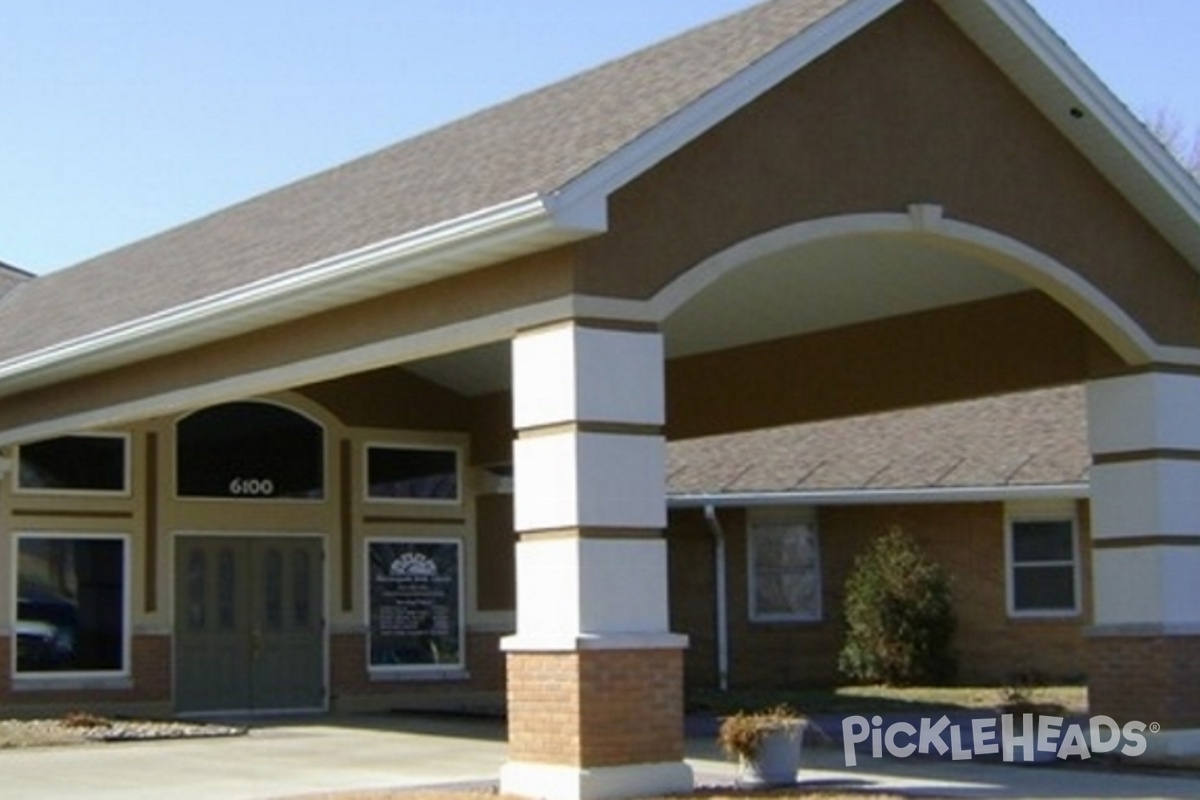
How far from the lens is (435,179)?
19.9 m

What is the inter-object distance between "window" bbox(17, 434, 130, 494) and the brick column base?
11.9 m

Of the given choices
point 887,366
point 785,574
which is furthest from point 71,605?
point 785,574

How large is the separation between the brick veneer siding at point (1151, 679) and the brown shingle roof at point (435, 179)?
6.65 metres

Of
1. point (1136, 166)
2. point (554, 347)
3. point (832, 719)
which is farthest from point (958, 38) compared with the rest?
point (832, 719)

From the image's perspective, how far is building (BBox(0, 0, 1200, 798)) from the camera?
1611cm

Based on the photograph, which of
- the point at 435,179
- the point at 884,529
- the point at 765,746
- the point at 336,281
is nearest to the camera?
the point at 765,746

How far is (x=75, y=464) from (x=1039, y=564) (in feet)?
46.7

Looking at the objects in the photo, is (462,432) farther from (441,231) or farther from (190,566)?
(441,231)

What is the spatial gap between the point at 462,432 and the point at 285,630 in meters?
3.70

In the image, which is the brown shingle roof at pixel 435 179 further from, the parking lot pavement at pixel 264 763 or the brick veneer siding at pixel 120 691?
the parking lot pavement at pixel 264 763

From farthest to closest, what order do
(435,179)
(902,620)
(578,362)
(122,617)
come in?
(902,620) < (122,617) < (435,179) < (578,362)

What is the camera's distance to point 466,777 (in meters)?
18.2

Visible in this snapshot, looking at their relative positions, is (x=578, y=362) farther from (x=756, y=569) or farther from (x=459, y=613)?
(x=756, y=569)

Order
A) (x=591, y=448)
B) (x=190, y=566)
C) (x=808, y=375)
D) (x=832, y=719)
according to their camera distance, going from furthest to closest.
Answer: (x=190, y=566), (x=832, y=719), (x=808, y=375), (x=591, y=448)
